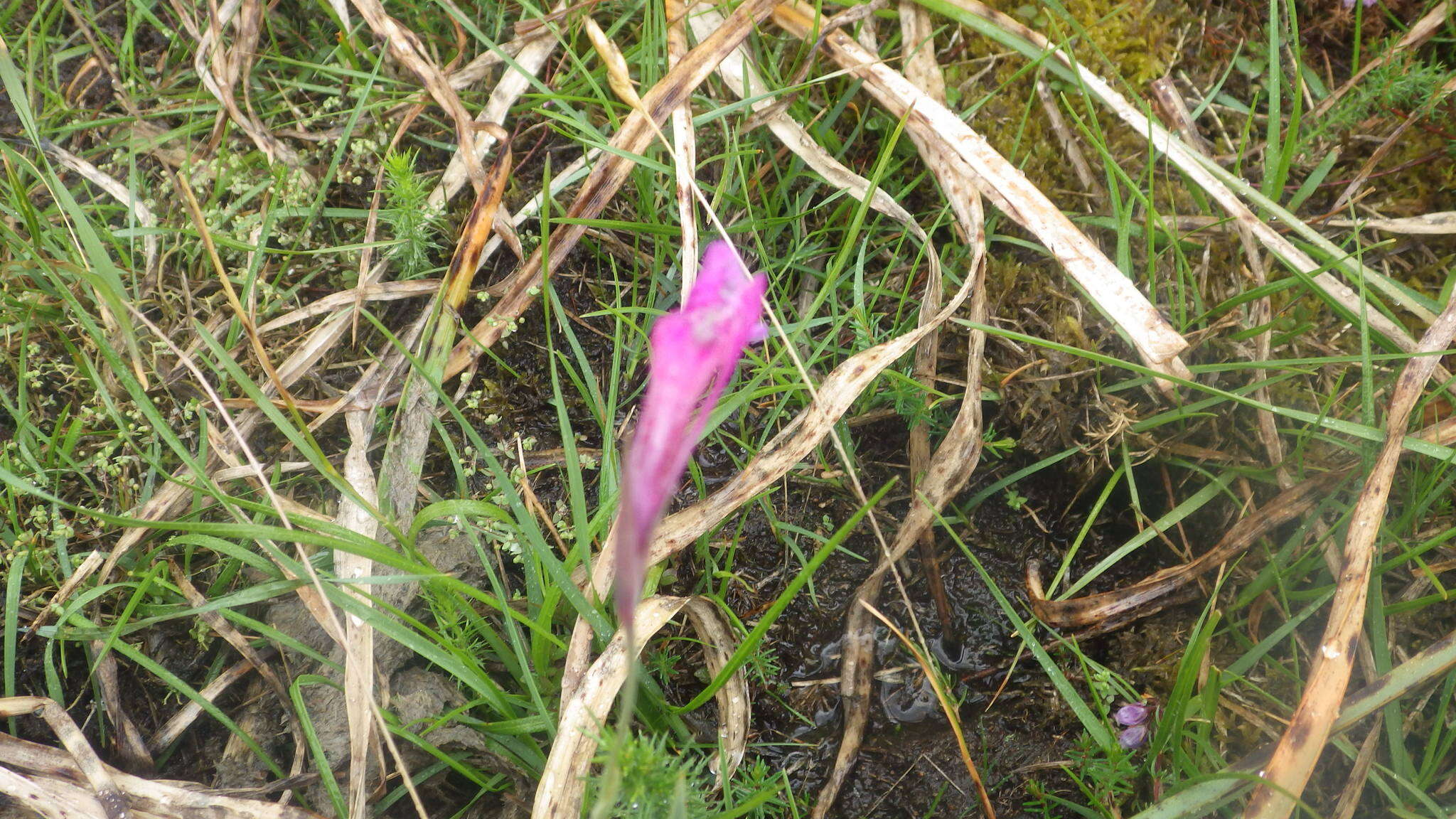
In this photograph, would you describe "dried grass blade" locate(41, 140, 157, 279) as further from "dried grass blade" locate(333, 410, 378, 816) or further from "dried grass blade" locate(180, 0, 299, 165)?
"dried grass blade" locate(333, 410, 378, 816)

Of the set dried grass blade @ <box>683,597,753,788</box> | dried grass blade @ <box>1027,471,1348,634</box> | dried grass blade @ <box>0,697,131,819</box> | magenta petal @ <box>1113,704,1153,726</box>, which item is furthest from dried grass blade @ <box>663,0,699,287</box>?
dried grass blade @ <box>0,697,131,819</box>

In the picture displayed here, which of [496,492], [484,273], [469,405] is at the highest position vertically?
[484,273]

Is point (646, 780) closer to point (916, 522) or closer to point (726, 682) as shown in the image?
point (726, 682)

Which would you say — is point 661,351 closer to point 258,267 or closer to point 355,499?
point 355,499

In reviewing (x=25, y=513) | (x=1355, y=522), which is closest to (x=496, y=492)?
(x=25, y=513)

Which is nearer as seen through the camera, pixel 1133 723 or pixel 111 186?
pixel 1133 723

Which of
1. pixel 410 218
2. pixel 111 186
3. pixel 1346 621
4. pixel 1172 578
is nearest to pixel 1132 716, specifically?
pixel 1172 578

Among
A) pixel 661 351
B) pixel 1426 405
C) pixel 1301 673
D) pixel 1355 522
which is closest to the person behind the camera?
pixel 661 351
